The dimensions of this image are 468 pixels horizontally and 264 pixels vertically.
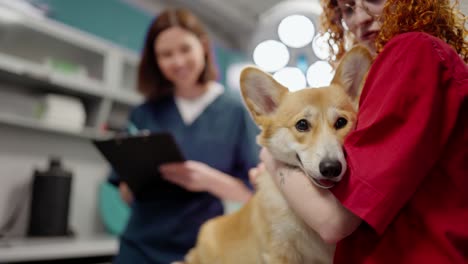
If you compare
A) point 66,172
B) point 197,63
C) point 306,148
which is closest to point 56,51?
point 66,172

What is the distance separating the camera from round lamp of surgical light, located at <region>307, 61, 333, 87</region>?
3.46ft

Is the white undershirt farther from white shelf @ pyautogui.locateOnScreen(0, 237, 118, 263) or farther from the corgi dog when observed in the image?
white shelf @ pyautogui.locateOnScreen(0, 237, 118, 263)

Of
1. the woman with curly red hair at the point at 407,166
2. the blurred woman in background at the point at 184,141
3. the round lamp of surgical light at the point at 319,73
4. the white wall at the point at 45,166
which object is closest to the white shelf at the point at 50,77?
the white wall at the point at 45,166

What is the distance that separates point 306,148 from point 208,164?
881 millimetres

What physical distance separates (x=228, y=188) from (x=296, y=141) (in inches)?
30.0

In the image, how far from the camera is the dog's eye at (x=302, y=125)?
0.82 m

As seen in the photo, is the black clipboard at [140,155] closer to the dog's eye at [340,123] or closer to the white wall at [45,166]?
the dog's eye at [340,123]

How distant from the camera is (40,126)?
2504mm

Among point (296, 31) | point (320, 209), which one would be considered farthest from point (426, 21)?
point (296, 31)

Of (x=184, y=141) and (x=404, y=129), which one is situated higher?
(x=404, y=129)

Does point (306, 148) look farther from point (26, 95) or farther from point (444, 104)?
point (26, 95)

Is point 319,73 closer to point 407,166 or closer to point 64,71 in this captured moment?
point 407,166

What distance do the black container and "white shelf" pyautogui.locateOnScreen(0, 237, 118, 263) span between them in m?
0.08

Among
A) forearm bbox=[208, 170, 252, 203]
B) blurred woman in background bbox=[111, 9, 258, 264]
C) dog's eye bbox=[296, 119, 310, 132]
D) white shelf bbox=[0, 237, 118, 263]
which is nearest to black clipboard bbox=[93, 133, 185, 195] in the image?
blurred woman in background bbox=[111, 9, 258, 264]
